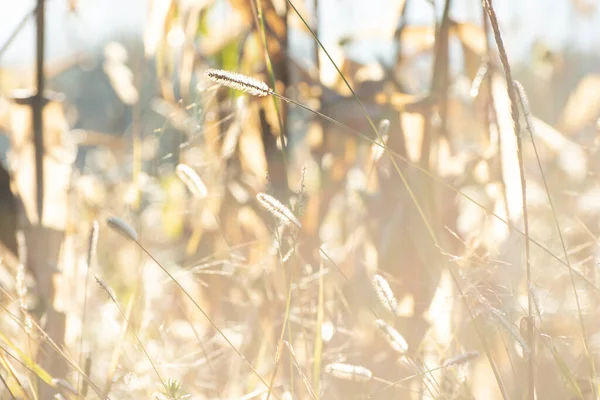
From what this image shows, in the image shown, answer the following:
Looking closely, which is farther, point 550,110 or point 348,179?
point 550,110

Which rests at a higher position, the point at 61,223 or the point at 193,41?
the point at 193,41

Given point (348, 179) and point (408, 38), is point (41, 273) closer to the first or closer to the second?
point (348, 179)

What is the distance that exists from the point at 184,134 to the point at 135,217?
0.18 meters

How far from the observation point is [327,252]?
3.13ft

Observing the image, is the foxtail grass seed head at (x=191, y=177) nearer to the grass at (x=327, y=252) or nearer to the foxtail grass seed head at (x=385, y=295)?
the grass at (x=327, y=252)

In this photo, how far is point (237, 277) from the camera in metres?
0.94

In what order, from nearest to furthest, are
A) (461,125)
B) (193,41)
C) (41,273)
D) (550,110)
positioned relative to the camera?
(41,273) → (193,41) → (550,110) → (461,125)

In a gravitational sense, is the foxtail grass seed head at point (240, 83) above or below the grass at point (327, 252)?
above

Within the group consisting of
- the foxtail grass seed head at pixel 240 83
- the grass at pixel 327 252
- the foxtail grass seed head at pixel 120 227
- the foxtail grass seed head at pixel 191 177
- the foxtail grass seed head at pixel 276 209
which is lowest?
the grass at pixel 327 252

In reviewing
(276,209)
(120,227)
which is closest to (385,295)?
(276,209)

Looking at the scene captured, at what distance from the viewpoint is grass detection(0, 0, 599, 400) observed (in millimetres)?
786

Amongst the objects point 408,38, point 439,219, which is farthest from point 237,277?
point 408,38

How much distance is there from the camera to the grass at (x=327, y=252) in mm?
786

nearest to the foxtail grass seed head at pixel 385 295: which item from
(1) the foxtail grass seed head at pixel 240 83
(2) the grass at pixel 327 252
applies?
(2) the grass at pixel 327 252
